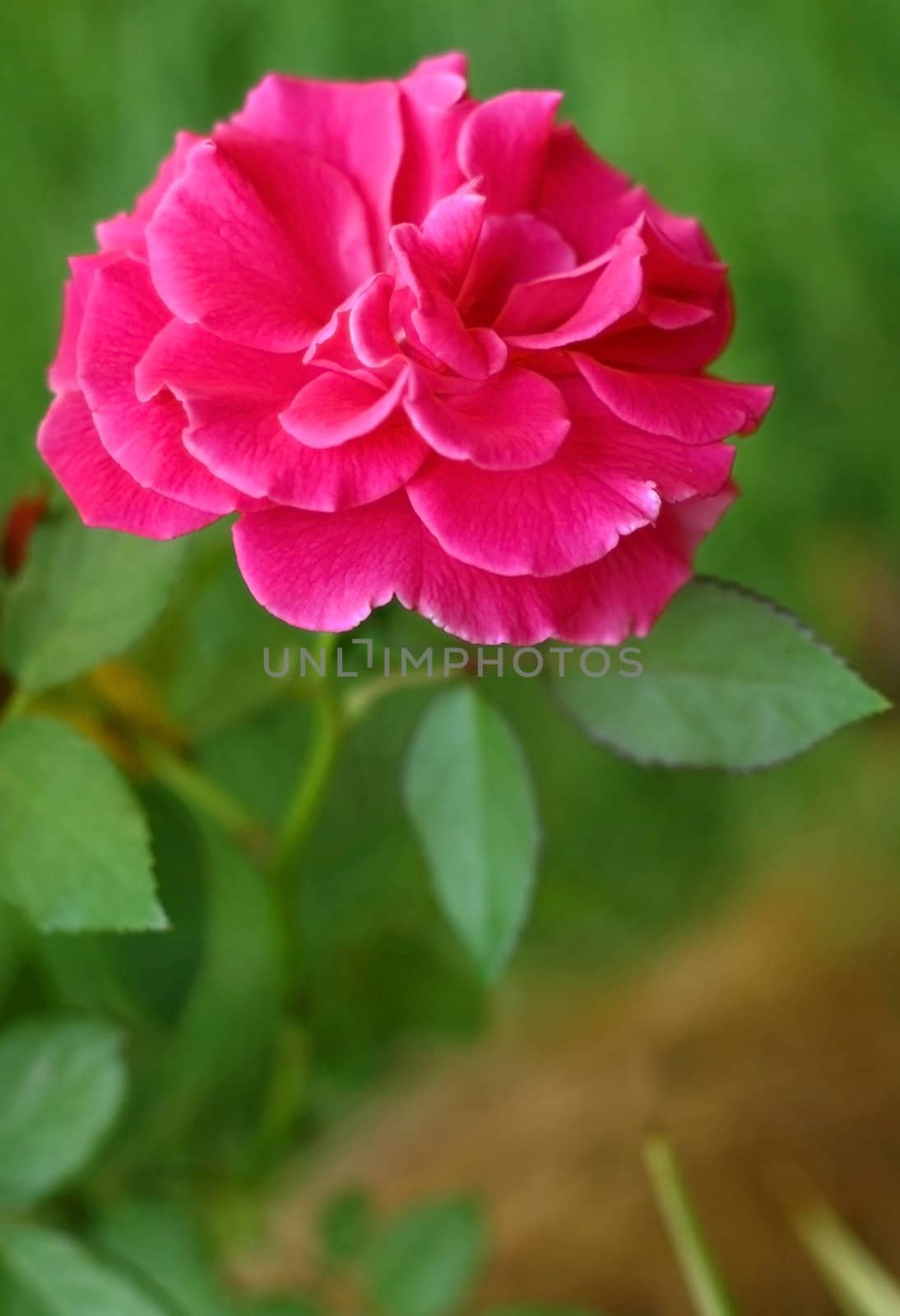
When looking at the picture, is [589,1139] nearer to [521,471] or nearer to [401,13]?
[521,471]

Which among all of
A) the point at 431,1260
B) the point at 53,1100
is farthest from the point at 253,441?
the point at 431,1260

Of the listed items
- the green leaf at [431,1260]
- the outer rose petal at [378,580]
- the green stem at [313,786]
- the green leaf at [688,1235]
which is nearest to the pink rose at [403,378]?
the outer rose petal at [378,580]

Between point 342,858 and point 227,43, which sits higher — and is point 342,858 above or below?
below

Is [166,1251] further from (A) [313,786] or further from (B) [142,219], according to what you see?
(B) [142,219]

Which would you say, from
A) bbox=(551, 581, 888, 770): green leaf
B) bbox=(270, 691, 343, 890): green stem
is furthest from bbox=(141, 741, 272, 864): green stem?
bbox=(551, 581, 888, 770): green leaf

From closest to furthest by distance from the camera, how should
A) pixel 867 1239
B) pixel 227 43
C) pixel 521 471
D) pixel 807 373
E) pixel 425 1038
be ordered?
pixel 521 471 → pixel 867 1239 → pixel 425 1038 → pixel 227 43 → pixel 807 373

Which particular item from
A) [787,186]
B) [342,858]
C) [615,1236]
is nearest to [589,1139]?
[615,1236]

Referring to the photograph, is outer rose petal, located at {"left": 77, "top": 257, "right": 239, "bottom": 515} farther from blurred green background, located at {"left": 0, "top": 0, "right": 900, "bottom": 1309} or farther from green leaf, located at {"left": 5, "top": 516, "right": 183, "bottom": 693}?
blurred green background, located at {"left": 0, "top": 0, "right": 900, "bottom": 1309}

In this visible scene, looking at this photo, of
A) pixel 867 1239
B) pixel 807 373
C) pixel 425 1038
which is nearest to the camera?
pixel 867 1239
